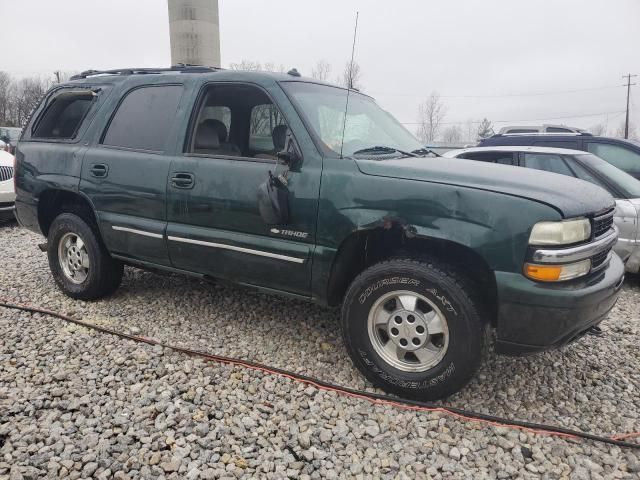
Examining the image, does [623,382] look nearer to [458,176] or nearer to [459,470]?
[459,470]

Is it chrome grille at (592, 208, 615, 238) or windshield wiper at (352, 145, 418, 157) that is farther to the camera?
windshield wiper at (352, 145, 418, 157)

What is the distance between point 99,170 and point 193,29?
1705 centimetres

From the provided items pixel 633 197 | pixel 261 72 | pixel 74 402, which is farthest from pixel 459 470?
pixel 633 197

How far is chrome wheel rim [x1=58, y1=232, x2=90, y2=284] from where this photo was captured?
4340 mm

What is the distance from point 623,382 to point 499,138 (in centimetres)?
541

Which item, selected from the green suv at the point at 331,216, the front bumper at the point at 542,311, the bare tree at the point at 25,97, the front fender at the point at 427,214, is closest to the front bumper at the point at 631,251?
the green suv at the point at 331,216

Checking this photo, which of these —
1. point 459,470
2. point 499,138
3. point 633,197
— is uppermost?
point 499,138

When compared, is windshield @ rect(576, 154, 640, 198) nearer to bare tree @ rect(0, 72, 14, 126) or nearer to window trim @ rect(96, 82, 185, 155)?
window trim @ rect(96, 82, 185, 155)

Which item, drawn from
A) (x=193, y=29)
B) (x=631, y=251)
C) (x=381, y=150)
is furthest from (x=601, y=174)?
(x=193, y=29)

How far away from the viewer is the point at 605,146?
674cm

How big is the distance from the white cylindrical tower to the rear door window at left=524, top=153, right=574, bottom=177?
16.6m

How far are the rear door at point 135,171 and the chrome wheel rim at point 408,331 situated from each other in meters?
1.79

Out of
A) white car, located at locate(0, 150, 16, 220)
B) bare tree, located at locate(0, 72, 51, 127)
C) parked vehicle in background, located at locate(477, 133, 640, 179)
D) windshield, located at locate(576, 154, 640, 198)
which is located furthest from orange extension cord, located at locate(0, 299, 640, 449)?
bare tree, located at locate(0, 72, 51, 127)

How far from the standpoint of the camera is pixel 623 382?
3199 millimetres
